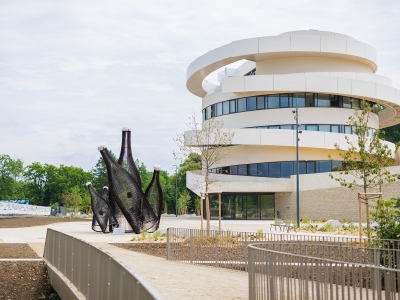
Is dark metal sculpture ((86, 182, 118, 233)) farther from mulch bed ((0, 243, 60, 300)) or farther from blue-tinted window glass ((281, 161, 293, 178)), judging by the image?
blue-tinted window glass ((281, 161, 293, 178))

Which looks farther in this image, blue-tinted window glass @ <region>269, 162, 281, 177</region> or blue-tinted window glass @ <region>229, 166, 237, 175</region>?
blue-tinted window glass @ <region>229, 166, 237, 175</region>

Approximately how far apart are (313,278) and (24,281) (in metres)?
9.99

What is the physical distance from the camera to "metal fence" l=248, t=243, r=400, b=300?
6609 millimetres

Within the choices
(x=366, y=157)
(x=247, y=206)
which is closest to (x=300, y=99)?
(x=247, y=206)

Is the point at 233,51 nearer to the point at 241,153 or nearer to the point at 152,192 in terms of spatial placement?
the point at 241,153

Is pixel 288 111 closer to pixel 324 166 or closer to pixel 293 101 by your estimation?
pixel 293 101

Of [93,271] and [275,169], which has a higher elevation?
[275,169]

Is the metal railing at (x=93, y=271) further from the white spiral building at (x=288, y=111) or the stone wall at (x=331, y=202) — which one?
the white spiral building at (x=288, y=111)

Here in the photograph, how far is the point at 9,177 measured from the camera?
118 metres

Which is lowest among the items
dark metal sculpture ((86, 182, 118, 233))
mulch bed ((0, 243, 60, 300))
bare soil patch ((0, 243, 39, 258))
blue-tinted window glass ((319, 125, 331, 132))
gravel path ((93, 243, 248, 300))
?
mulch bed ((0, 243, 60, 300))

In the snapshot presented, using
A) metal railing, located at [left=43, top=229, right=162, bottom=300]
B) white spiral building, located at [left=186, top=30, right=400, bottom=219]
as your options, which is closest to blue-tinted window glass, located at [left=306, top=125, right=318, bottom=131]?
white spiral building, located at [left=186, top=30, right=400, bottom=219]

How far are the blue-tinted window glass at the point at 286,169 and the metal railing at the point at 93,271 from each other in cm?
3972

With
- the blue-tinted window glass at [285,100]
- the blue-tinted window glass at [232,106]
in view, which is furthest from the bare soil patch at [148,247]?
the blue-tinted window glass at [232,106]

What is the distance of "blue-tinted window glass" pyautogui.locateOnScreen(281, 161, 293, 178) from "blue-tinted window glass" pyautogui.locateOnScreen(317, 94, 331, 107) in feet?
19.2
